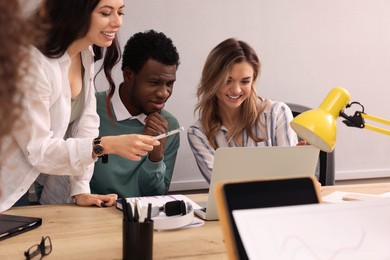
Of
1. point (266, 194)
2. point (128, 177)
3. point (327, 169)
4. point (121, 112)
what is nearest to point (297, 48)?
point (327, 169)

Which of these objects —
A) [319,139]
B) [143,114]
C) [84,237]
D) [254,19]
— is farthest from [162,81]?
[319,139]

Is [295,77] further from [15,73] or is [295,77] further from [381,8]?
[15,73]

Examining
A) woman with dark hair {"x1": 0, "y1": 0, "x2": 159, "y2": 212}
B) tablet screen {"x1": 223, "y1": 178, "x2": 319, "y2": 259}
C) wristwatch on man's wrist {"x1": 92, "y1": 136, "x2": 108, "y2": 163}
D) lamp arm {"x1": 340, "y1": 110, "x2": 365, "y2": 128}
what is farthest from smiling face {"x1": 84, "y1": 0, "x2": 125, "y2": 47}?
tablet screen {"x1": 223, "y1": 178, "x2": 319, "y2": 259}

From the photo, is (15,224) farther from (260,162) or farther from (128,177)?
(128,177)

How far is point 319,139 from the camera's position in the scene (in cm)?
109

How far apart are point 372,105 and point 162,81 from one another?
4.77 feet

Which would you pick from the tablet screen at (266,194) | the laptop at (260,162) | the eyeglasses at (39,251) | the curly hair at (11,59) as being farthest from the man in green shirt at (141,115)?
the curly hair at (11,59)

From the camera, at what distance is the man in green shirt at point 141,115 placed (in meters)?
2.09

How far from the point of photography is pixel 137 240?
1075 mm

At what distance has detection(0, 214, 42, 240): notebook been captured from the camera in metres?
1.27

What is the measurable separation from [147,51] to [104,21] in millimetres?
568

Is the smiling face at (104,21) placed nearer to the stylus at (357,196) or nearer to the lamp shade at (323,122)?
the lamp shade at (323,122)

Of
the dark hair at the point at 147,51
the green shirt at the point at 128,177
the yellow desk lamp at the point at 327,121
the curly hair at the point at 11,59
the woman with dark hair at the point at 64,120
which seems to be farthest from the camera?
the dark hair at the point at 147,51

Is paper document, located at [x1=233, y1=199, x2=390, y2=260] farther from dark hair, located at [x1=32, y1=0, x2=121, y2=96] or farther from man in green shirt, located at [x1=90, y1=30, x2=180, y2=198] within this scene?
man in green shirt, located at [x1=90, y1=30, x2=180, y2=198]
